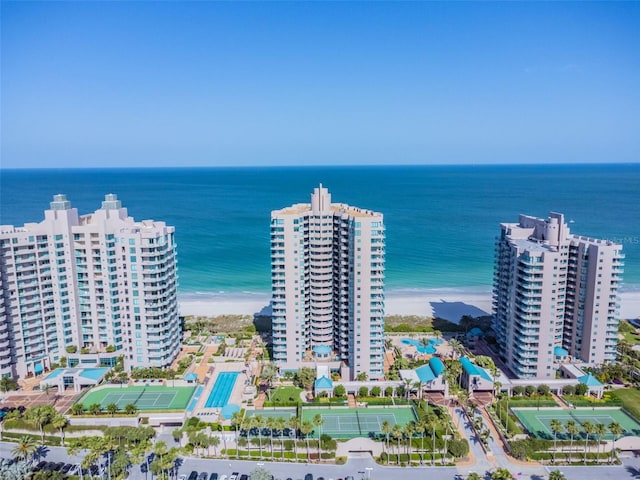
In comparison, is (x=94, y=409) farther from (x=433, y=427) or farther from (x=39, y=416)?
(x=433, y=427)

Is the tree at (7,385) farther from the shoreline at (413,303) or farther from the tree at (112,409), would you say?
the shoreline at (413,303)

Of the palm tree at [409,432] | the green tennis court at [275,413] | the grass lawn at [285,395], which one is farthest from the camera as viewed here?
the grass lawn at [285,395]

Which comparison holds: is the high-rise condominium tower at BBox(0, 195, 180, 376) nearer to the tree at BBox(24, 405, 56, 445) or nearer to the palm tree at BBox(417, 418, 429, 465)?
the tree at BBox(24, 405, 56, 445)

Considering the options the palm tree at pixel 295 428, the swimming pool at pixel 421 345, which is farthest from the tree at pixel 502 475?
the swimming pool at pixel 421 345

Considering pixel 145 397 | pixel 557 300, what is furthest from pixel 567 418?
pixel 145 397

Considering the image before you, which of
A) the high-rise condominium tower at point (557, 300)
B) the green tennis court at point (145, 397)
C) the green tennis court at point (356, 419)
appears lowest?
the green tennis court at point (356, 419)

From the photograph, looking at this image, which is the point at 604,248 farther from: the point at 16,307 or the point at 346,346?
the point at 16,307

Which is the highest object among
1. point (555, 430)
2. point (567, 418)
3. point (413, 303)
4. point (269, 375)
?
point (269, 375)
